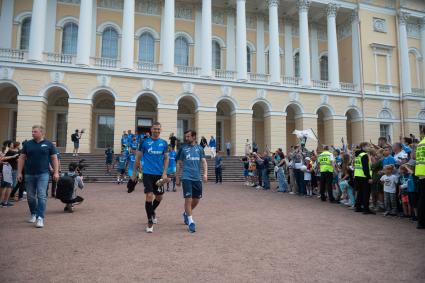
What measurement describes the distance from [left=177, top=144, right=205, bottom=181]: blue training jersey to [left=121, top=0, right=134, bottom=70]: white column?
20145mm

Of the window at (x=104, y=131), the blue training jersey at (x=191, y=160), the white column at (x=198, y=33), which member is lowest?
the blue training jersey at (x=191, y=160)

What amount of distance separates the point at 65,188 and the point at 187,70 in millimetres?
20084

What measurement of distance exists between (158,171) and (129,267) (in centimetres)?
241

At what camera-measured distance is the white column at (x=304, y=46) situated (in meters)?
29.4

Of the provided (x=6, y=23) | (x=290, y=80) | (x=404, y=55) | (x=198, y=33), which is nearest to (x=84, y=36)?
(x=6, y=23)

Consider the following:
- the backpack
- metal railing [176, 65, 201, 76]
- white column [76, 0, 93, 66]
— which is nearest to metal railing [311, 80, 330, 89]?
metal railing [176, 65, 201, 76]

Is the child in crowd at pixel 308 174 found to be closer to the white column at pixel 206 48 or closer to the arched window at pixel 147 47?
the white column at pixel 206 48

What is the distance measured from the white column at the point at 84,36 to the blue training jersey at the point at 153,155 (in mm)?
20290

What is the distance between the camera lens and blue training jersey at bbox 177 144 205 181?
6.47 meters

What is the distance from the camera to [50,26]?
26.8 metres

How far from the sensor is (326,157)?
36.6 feet

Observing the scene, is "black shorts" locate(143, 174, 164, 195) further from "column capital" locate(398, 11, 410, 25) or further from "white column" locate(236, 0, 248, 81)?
"column capital" locate(398, 11, 410, 25)

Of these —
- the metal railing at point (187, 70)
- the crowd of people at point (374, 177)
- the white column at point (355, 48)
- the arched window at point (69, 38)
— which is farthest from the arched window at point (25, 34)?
the white column at point (355, 48)

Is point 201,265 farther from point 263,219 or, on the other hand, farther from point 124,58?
point 124,58
